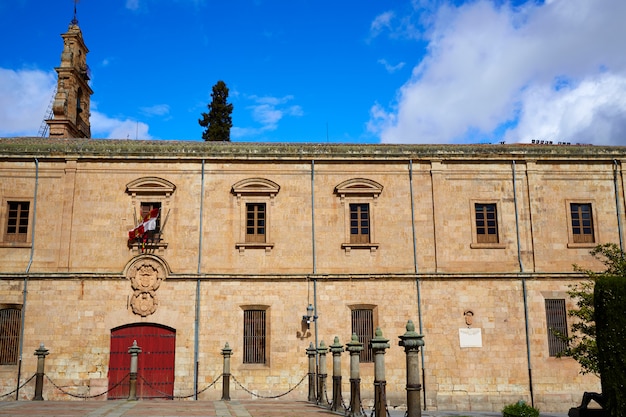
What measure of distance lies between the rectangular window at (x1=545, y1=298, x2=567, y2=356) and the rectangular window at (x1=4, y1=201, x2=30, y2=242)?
64.3ft

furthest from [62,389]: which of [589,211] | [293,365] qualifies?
[589,211]

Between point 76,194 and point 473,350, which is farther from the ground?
point 76,194

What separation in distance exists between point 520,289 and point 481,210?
10.9 ft

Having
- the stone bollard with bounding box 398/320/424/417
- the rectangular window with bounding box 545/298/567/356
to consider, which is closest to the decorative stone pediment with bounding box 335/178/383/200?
the rectangular window with bounding box 545/298/567/356

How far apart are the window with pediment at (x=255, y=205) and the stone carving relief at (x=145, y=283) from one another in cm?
343

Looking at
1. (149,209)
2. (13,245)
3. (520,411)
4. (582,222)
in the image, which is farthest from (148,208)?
(582,222)

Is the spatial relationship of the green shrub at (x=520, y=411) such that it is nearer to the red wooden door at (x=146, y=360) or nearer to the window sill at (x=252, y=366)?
the window sill at (x=252, y=366)

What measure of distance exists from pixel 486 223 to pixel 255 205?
8884 millimetres

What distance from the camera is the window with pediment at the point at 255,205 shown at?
81.3 ft

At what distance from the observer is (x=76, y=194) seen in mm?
24641

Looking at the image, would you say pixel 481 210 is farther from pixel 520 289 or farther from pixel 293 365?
pixel 293 365

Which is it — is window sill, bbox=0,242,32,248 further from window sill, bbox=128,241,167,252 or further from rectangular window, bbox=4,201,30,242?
window sill, bbox=128,241,167,252

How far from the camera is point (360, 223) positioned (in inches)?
993

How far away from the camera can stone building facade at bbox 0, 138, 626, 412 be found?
23609mm
